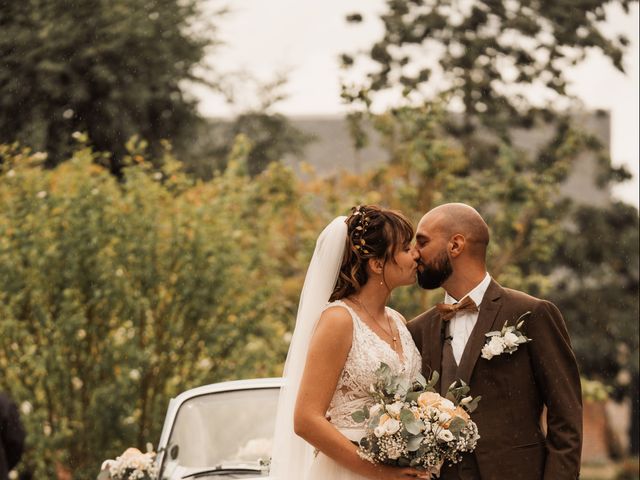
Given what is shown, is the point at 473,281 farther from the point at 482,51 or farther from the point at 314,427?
the point at 482,51

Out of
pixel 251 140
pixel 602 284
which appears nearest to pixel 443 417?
pixel 251 140

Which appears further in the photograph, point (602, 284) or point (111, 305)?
point (602, 284)

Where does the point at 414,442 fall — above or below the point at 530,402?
above

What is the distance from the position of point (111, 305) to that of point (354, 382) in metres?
7.18

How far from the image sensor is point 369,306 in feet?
15.8

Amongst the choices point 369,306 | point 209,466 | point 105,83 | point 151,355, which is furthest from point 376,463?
point 105,83

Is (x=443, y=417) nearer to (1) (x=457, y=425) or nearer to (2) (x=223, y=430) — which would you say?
(1) (x=457, y=425)

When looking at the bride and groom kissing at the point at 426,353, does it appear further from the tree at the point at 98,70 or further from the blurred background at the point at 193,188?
the tree at the point at 98,70

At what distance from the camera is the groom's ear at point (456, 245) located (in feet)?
15.8

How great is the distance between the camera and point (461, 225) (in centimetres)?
482

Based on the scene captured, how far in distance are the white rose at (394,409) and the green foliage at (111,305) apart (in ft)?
23.4

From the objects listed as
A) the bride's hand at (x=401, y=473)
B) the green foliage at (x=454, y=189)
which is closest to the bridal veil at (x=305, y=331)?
the bride's hand at (x=401, y=473)

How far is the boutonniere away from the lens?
4504 millimetres

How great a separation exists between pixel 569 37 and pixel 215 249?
6.78 metres
